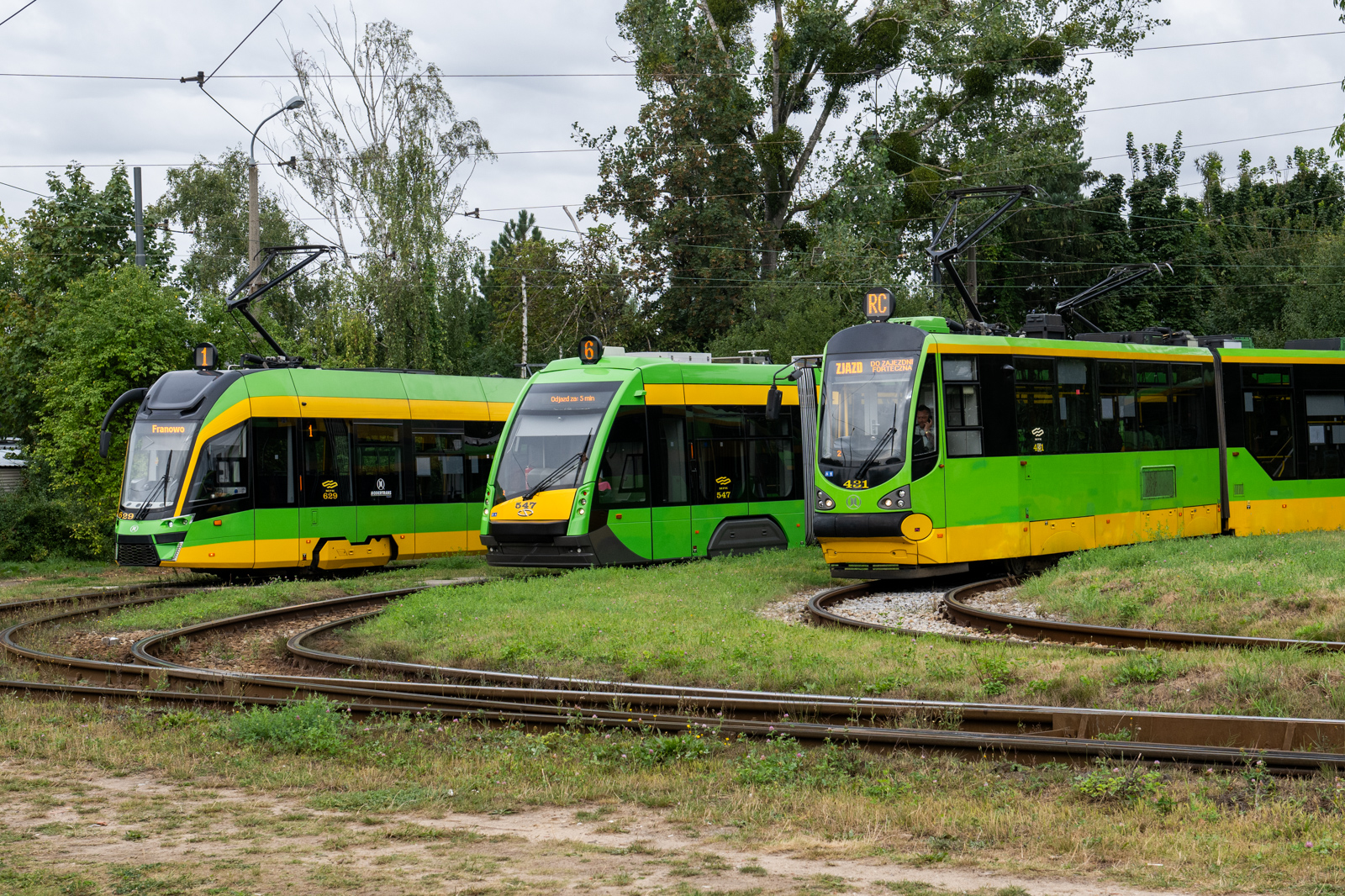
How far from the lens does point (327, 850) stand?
6.44 m

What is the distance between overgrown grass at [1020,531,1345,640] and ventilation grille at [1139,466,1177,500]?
100 inches

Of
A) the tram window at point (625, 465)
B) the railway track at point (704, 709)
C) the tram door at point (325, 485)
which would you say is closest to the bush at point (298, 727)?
the railway track at point (704, 709)

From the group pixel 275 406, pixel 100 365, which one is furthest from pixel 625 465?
pixel 100 365

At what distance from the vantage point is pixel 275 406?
2078cm

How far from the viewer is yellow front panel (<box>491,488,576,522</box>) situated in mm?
19219

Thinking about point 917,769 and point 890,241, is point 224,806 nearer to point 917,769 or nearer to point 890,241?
point 917,769

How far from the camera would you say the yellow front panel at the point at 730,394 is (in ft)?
69.1

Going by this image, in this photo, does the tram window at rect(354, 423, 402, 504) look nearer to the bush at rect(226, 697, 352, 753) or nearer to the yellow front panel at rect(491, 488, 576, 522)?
the yellow front panel at rect(491, 488, 576, 522)

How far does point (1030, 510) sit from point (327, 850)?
13.3 meters

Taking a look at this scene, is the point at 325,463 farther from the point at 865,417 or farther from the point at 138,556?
the point at 865,417

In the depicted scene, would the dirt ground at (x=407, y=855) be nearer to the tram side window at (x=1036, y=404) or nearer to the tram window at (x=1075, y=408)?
the tram side window at (x=1036, y=404)

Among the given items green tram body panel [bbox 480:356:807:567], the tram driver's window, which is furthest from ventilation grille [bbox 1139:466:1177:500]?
green tram body panel [bbox 480:356:807:567]

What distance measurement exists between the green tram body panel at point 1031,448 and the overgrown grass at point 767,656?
183 cm

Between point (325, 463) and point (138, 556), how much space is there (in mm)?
3267
